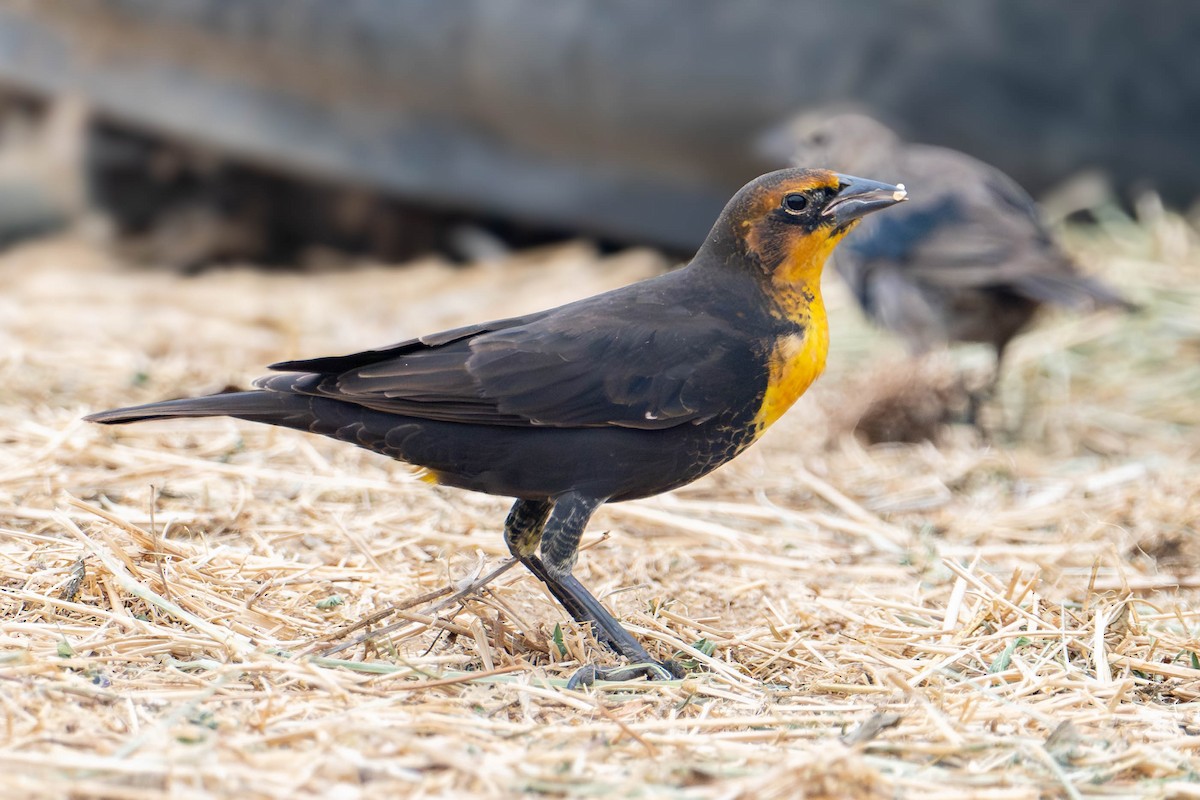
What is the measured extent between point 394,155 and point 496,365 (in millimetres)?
5360

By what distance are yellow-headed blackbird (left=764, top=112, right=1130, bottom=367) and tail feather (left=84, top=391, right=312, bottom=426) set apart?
360 centimetres

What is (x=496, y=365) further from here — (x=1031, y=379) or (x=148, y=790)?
(x=1031, y=379)

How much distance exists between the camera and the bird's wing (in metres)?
3.14

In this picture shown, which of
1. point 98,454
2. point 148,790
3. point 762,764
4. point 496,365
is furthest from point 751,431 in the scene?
point 98,454

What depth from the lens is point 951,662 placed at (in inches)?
122

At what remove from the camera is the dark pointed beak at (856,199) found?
3328 mm

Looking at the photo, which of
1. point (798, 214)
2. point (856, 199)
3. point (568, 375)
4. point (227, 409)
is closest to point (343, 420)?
point (227, 409)

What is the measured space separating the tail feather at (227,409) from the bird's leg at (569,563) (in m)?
0.59

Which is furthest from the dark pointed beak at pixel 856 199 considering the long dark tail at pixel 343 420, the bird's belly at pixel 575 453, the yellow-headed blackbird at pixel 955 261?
the yellow-headed blackbird at pixel 955 261

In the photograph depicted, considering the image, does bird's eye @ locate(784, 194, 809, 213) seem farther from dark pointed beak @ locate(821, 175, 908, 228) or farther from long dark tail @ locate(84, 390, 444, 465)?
long dark tail @ locate(84, 390, 444, 465)

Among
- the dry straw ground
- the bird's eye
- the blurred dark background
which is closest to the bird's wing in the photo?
the bird's eye

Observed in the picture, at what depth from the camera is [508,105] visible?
8023 mm

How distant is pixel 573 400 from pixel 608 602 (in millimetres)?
671

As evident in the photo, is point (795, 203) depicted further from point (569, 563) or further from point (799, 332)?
point (569, 563)
